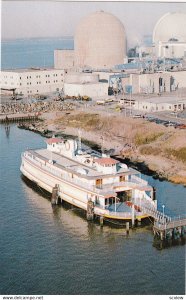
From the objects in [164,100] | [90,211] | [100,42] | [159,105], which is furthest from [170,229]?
[100,42]

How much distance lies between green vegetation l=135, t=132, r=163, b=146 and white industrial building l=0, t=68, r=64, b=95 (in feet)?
33.9

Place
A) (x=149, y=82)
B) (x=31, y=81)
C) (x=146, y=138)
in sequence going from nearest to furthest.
Answer: (x=146, y=138) < (x=149, y=82) < (x=31, y=81)

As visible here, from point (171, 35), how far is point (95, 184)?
76.1 feet

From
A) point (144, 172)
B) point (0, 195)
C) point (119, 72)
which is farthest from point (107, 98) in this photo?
point (0, 195)

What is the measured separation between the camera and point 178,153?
14305 mm

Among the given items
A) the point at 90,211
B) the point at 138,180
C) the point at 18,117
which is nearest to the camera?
the point at 90,211

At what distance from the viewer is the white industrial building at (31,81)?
26125mm

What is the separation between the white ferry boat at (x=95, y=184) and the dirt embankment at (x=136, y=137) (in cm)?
166

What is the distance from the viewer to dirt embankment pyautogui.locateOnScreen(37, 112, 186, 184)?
45.0 ft

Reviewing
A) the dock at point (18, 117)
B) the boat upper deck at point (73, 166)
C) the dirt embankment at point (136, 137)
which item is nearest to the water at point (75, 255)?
the boat upper deck at point (73, 166)

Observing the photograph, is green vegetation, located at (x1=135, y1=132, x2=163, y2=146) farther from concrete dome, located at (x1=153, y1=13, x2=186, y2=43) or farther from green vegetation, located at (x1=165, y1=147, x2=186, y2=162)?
concrete dome, located at (x1=153, y1=13, x2=186, y2=43)

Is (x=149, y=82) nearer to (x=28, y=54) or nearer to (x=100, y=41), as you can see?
(x=100, y=41)

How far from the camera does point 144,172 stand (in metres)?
13.3

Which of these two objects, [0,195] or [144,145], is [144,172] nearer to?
[144,145]
